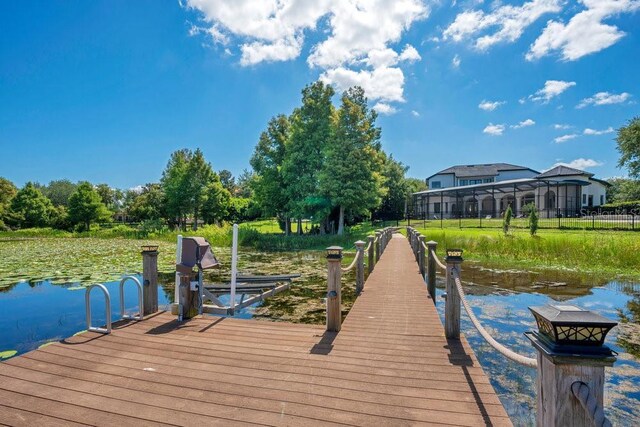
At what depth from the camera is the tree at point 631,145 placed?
26578mm

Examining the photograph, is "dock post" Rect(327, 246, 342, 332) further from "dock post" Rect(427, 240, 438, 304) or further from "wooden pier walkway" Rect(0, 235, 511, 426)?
"dock post" Rect(427, 240, 438, 304)

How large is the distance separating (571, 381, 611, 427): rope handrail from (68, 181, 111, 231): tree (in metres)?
52.3

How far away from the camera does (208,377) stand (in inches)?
138

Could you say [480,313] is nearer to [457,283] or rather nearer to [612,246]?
[457,283]

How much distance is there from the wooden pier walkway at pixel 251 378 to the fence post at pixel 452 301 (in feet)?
0.70

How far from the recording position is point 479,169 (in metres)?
52.6

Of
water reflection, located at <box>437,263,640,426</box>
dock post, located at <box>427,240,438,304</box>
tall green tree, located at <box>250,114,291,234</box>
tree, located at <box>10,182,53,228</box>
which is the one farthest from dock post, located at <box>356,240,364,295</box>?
tree, located at <box>10,182,53,228</box>

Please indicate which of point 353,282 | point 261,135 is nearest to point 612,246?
point 353,282

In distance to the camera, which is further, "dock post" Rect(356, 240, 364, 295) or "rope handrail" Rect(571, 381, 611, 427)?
"dock post" Rect(356, 240, 364, 295)

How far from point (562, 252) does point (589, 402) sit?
15520 millimetres

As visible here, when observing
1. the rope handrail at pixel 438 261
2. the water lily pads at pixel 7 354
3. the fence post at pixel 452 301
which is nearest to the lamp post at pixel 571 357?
the fence post at pixel 452 301

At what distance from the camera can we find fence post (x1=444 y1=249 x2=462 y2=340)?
453 centimetres

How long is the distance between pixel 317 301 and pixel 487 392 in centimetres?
577

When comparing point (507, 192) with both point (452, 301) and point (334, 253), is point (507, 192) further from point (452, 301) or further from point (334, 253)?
point (334, 253)
